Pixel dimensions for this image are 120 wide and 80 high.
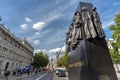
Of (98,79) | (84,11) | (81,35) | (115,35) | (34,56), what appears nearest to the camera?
(98,79)

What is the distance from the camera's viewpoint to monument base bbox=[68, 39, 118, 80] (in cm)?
610

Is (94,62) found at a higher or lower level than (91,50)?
lower

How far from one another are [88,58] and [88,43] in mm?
958

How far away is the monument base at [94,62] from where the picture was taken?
610 centimetres

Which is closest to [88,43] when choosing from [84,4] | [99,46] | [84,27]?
[99,46]

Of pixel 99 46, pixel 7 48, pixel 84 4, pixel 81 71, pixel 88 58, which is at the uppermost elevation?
pixel 7 48

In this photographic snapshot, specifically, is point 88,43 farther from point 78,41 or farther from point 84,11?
point 84,11

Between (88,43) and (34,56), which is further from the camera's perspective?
(34,56)

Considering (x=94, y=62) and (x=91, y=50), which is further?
(x=91, y=50)

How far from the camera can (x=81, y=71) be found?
666 centimetres

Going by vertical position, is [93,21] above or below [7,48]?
below

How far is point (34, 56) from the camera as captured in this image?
79.6 m

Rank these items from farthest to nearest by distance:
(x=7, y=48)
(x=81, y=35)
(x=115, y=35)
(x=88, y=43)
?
(x=7, y=48) → (x=115, y=35) → (x=81, y=35) → (x=88, y=43)

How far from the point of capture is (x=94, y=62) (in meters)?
6.34
